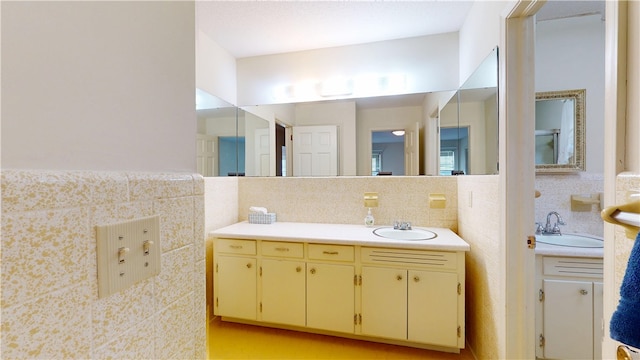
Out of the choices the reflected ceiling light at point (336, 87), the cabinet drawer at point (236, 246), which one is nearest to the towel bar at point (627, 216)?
the cabinet drawer at point (236, 246)

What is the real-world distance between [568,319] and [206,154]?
2795 mm

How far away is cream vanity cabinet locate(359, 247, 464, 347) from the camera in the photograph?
168 centimetres

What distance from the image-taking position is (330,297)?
1.86 meters

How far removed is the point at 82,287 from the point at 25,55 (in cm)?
33

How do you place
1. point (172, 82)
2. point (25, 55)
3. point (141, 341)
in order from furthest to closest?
point (172, 82) → point (141, 341) → point (25, 55)

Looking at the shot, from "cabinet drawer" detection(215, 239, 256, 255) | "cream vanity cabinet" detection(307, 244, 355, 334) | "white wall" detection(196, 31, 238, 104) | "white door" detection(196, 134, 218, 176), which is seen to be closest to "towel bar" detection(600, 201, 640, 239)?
"cream vanity cabinet" detection(307, 244, 355, 334)

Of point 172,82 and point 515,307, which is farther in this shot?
point 515,307

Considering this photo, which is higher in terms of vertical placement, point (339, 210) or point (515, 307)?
point (339, 210)

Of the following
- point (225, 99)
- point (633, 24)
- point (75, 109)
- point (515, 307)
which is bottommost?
point (515, 307)

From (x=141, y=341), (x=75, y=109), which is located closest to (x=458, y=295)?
(x=141, y=341)

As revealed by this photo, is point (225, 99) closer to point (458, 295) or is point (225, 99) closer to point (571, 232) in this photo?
point (458, 295)

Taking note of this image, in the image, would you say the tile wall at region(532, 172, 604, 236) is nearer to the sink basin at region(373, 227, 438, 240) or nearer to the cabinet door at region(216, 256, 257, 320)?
the sink basin at region(373, 227, 438, 240)

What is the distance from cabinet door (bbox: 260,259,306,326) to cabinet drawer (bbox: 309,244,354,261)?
13 cm

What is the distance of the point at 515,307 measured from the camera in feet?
4.22
